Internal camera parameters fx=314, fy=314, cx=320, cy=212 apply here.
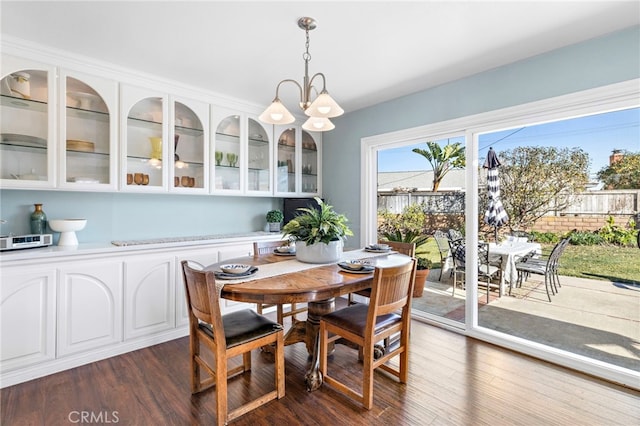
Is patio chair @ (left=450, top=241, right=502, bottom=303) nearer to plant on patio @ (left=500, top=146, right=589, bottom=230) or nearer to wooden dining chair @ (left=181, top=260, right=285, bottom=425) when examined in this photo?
plant on patio @ (left=500, top=146, right=589, bottom=230)

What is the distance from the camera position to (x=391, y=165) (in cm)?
381

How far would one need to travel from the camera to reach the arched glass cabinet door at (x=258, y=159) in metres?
3.72

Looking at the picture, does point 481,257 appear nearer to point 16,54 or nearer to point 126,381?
point 126,381

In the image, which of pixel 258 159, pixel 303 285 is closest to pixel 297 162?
pixel 258 159

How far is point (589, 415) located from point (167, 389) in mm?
2659

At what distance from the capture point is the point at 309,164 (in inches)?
170

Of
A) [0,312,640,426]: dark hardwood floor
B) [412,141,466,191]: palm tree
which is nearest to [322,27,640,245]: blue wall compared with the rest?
[412,141,466,191]: palm tree

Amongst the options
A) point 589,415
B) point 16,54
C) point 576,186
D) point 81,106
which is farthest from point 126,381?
point 576,186

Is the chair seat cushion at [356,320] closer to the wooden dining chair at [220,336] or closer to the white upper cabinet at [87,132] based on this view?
the wooden dining chair at [220,336]

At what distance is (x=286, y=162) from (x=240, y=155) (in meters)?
0.66

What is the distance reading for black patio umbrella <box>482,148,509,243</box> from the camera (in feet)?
9.94

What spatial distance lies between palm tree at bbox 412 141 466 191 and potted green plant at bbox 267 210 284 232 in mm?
1848

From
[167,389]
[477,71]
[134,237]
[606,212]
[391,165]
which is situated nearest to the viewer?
[167,389]

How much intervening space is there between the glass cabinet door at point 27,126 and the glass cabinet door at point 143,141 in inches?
20.1
